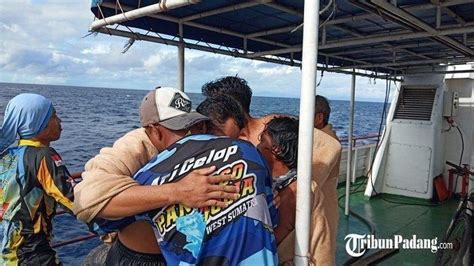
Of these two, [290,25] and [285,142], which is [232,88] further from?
[290,25]

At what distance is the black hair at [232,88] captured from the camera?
1910mm

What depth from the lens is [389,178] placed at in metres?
6.88

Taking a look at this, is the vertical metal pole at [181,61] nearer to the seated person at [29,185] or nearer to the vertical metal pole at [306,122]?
the seated person at [29,185]

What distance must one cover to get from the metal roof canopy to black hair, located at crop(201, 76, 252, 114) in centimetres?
48

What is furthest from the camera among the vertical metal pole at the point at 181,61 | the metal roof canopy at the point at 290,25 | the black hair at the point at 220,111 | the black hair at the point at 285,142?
the vertical metal pole at the point at 181,61

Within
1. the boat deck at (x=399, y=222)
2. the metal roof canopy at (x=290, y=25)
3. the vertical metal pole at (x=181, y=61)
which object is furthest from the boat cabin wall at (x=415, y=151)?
the vertical metal pole at (x=181, y=61)

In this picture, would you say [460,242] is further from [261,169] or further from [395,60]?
[261,169]

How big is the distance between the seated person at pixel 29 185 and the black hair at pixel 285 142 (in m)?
1.03

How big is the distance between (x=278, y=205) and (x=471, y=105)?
262 inches

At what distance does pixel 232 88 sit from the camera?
1.96 m

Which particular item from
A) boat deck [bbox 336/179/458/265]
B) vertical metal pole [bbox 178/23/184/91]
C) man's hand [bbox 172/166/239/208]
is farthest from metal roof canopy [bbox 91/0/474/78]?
boat deck [bbox 336/179/458/265]

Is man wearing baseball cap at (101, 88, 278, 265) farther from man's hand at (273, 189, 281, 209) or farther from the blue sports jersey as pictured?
→ man's hand at (273, 189, 281, 209)

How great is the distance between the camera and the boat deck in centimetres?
436

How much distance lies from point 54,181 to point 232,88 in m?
0.98
